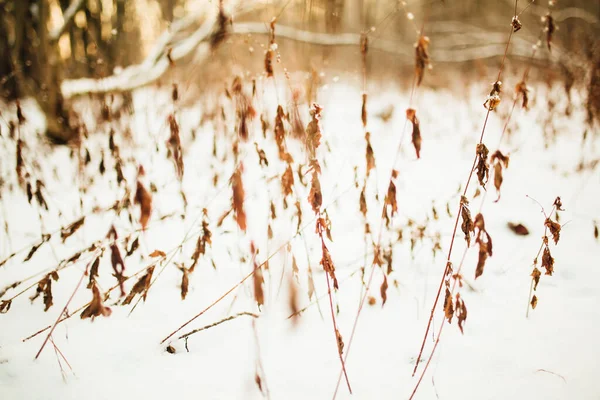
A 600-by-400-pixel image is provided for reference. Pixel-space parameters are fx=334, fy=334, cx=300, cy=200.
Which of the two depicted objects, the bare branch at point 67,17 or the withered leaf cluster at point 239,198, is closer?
the withered leaf cluster at point 239,198

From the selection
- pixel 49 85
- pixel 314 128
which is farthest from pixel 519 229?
pixel 49 85

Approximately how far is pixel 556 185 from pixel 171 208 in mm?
2688

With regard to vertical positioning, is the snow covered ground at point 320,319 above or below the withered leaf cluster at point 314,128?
below

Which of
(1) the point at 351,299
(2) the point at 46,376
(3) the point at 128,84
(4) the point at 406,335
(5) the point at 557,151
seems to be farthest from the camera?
(3) the point at 128,84

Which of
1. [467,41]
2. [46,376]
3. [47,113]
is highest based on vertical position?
[467,41]

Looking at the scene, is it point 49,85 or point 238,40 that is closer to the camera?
point 238,40

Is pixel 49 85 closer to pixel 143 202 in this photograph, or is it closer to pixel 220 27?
pixel 220 27

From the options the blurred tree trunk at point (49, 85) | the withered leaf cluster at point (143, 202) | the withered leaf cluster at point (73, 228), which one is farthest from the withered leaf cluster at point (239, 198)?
the blurred tree trunk at point (49, 85)

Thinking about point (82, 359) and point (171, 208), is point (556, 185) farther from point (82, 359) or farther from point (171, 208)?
point (82, 359)

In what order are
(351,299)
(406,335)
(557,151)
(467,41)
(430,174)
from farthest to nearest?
(467,41), (557,151), (430,174), (351,299), (406,335)

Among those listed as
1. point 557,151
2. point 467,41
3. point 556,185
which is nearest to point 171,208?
point 556,185

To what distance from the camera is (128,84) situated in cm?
349

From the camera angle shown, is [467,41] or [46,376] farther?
[467,41]

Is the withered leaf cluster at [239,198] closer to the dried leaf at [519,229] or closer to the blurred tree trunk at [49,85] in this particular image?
the dried leaf at [519,229]
